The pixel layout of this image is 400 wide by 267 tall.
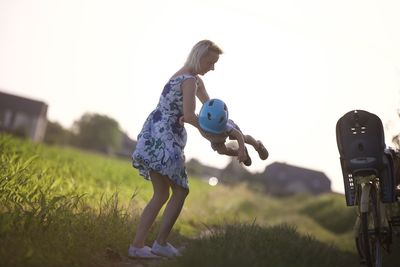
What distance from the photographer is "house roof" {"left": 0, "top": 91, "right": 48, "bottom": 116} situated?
234ft

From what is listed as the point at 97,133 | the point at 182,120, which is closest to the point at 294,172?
the point at 97,133

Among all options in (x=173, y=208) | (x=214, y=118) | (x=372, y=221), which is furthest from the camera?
(x=372, y=221)

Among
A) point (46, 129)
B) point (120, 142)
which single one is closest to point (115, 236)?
point (46, 129)

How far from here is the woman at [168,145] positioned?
4.84 m

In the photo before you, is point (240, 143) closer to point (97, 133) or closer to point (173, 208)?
point (173, 208)

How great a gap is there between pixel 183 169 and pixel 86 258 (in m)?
1.22

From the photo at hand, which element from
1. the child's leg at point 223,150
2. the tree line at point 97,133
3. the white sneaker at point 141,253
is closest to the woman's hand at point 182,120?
the child's leg at point 223,150

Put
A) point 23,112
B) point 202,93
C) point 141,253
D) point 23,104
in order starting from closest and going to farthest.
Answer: point 141,253
point 202,93
point 23,112
point 23,104

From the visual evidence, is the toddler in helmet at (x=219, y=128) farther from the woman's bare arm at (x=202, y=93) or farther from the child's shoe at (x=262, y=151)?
the woman's bare arm at (x=202, y=93)

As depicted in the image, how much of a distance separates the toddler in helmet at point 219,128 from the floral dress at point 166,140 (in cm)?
35

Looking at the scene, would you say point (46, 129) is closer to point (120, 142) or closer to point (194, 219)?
point (120, 142)

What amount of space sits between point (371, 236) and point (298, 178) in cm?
7792

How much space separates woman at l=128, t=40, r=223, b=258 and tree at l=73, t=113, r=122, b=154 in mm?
95971

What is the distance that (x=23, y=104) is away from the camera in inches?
2842
